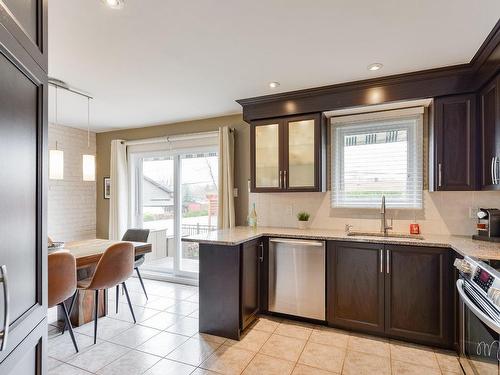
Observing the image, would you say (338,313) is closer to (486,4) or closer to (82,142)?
(486,4)

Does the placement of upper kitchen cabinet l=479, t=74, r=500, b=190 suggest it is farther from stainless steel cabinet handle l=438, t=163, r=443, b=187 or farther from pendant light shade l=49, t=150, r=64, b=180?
pendant light shade l=49, t=150, r=64, b=180

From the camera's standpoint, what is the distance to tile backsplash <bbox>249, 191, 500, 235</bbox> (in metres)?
2.86

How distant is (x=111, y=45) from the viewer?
7.22 feet

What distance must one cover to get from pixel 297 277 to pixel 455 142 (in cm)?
195

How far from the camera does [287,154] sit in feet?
10.9

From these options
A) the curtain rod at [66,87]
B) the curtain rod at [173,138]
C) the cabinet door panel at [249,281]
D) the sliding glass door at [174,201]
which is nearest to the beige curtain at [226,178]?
the curtain rod at [173,138]

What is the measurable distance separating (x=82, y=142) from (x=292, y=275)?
4.20 metres

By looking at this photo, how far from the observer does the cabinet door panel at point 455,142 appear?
2561 millimetres

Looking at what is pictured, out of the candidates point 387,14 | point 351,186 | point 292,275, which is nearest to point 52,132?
point 292,275

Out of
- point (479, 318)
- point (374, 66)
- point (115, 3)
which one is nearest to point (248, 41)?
point (115, 3)

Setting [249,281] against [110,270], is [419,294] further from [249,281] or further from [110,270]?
[110,270]

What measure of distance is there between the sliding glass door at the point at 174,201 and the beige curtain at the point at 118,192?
155mm

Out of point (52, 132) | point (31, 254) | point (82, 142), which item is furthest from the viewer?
point (82, 142)

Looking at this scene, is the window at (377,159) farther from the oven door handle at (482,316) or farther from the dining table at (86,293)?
the dining table at (86,293)
